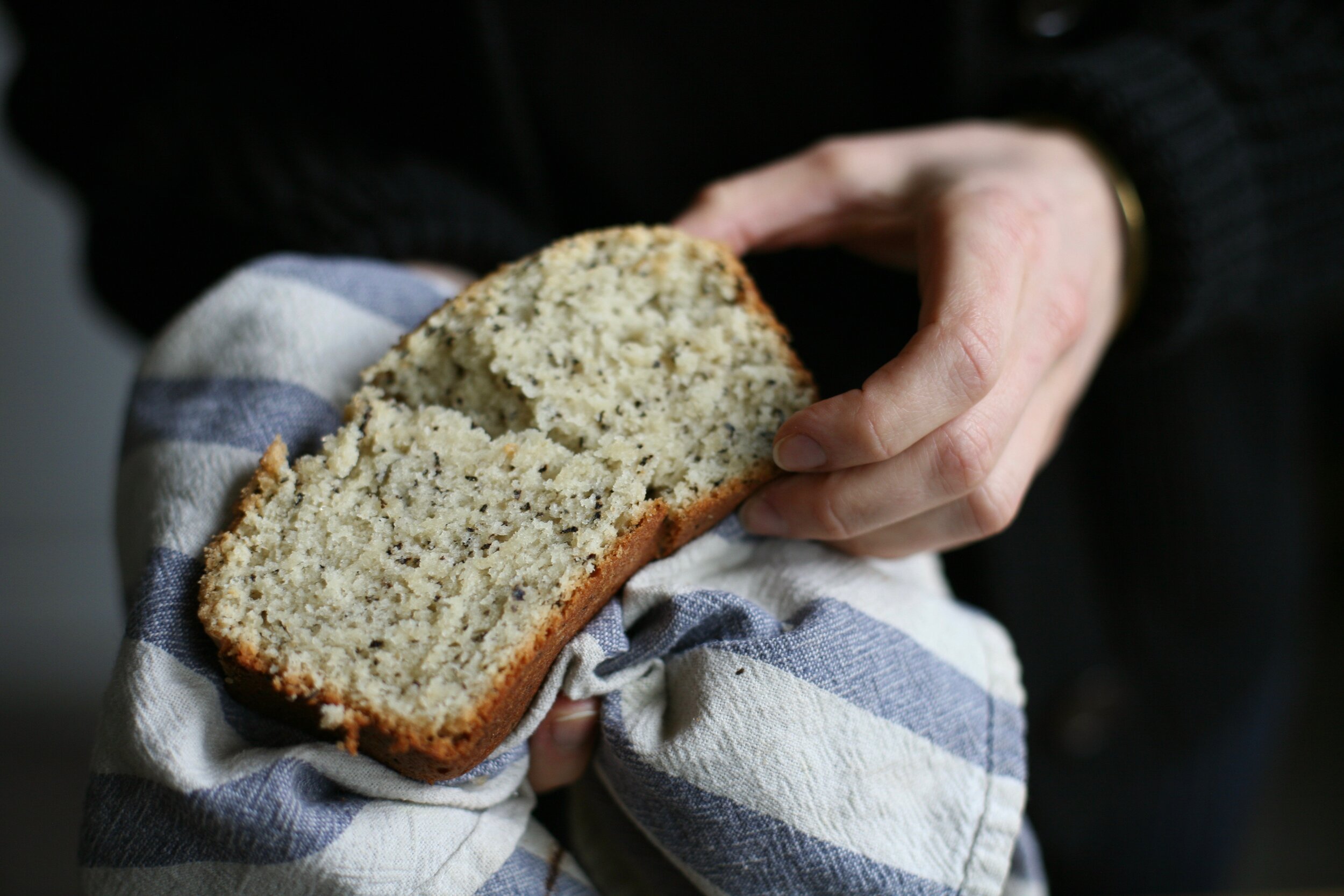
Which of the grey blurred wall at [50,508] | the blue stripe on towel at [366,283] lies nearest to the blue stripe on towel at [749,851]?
the blue stripe on towel at [366,283]

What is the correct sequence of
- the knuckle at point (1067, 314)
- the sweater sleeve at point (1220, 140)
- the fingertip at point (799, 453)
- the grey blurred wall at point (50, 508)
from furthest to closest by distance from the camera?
the grey blurred wall at point (50, 508) < the sweater sleeve at point (1220, 140) < the knuckle at point (1067, 314) < the fingertip at point (799, 453)

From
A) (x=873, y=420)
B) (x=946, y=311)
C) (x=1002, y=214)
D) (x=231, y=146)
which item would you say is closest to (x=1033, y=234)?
(x=1002, y=214)

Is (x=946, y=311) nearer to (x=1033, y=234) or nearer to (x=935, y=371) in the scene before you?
(x=935, y=371)

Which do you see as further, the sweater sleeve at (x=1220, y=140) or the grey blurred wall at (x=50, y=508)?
the grey blurred wall at (x=50, y=508)

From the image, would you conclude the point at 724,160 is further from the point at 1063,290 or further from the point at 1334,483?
the point at 1334,483

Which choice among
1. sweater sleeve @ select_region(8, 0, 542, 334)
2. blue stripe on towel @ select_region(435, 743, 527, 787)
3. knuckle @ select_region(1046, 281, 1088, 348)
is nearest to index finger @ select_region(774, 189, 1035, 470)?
knuckle @ select_region(1046, 281, 1088, 348)

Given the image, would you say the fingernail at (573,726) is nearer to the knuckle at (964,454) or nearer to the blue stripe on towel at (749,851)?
the blue stripe on towel at (749,851)
